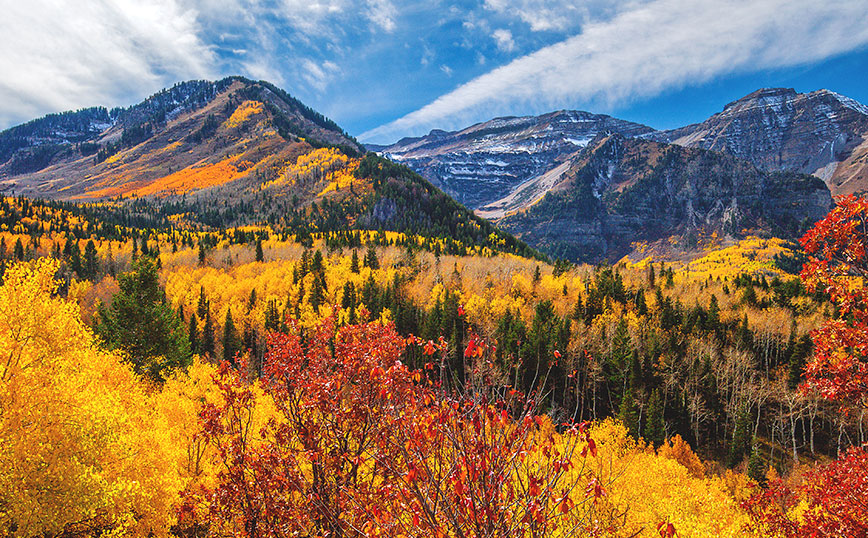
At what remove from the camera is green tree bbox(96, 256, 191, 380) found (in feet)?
115

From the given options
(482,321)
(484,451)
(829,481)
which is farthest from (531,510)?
(482,321)

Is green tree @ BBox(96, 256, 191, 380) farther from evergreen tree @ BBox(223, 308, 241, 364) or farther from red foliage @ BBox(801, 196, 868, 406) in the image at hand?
red foliage @ BBox(801, 196, 868, 406)

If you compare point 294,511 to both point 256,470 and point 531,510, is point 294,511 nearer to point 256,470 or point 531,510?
point 256,470

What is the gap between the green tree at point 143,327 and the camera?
35125 mm

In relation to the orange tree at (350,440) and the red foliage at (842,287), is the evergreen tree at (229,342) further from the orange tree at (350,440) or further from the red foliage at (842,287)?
the red foliage at (842,287)

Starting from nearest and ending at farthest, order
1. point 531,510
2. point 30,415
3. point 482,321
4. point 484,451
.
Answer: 1. point 531,510
2. point 484,451
3. point 30,415
4. point 482,321

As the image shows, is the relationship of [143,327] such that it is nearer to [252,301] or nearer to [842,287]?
[842,287]

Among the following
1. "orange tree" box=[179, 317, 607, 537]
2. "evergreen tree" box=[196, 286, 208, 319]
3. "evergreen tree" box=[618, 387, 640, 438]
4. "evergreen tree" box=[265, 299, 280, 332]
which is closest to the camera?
"orange tree" box=[179, 317, 607, 537]

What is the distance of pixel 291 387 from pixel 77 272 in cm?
12730

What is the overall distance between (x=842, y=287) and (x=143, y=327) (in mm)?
43448

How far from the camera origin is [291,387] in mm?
9180

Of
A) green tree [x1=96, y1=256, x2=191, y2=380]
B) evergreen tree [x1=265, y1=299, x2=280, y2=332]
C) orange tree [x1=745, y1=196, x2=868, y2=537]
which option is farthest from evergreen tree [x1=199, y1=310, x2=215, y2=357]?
orange tree [x1=745, y1=196, x2=868, y2=537]

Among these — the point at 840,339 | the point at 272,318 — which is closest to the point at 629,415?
the point at 840,339

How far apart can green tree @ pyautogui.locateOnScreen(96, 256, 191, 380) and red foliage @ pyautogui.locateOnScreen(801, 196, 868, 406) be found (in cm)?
4187
